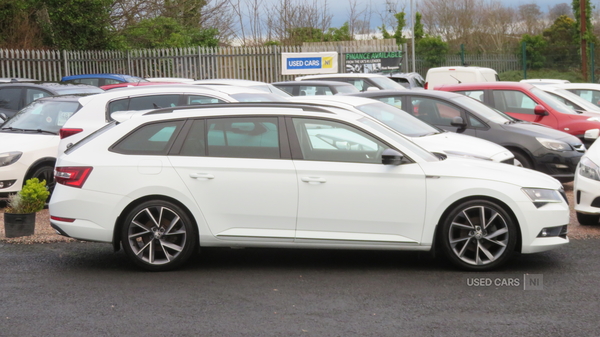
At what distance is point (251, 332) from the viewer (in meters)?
5.16

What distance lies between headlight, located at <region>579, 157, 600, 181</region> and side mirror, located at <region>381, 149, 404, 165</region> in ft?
10.8

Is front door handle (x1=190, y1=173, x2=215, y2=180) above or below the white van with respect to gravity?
below

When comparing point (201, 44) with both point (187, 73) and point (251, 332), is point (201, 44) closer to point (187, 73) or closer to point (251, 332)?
point (187, 73)

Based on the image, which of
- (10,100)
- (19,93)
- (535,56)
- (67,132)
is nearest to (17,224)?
(67,132)

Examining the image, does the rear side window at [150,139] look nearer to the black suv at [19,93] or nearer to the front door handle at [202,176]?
the front door handle at [202,176]

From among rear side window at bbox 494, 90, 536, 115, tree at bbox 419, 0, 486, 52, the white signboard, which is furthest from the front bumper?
tree at bbox 419, 0, 486, 52

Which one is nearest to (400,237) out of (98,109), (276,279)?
(276,279)

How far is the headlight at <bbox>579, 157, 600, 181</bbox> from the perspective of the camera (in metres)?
8.77

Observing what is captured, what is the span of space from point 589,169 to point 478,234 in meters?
3.00

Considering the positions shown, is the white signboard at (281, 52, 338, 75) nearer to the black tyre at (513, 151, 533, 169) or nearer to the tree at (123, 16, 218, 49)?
the tree at (123, 16, 218, 49)

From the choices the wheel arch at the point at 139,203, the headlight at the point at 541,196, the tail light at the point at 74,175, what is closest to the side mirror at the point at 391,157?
the headlight at the point at 541,196

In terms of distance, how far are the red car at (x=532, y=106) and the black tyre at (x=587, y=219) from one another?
4707 mm

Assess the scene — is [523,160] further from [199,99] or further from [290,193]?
[290,193]

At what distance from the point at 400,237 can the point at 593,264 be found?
6.16ft
